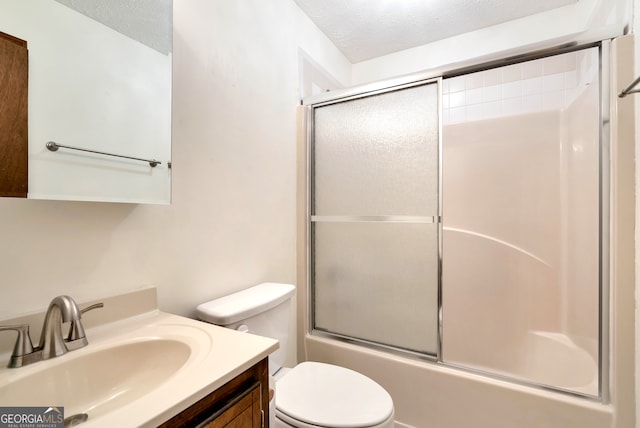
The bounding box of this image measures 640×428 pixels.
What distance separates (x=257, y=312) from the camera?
1.17 metres

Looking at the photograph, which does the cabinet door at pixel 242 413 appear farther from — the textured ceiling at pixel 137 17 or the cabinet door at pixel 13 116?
the textured ceiling at pixel 137 17

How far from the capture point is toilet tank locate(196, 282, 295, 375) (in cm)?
107

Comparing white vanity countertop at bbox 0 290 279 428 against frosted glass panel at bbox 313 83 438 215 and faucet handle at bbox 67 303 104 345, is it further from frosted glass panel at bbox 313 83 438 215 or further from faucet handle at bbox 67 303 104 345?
frosted glass panel at bbox 313 83 438 215

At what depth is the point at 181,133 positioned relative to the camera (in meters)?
1.11

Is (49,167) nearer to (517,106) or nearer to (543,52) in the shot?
(543,52)

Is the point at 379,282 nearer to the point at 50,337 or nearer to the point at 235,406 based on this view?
the point at 235,406

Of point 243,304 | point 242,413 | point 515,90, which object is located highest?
point 515,90

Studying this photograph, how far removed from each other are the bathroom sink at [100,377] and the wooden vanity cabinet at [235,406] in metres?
0.19

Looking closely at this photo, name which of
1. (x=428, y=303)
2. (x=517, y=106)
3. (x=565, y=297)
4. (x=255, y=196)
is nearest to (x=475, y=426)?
(x=428, y=303)

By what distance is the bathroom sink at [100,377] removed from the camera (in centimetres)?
64

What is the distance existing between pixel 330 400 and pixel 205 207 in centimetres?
94

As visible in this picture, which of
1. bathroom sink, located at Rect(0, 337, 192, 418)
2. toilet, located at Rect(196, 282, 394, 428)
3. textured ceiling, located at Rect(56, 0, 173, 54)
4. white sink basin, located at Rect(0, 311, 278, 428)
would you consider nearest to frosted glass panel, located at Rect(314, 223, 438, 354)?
toilet, located at Rect(196, 282, 394, 428)

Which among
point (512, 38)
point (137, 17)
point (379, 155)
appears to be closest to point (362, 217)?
point (379, 155)

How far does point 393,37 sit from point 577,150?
1.46m
